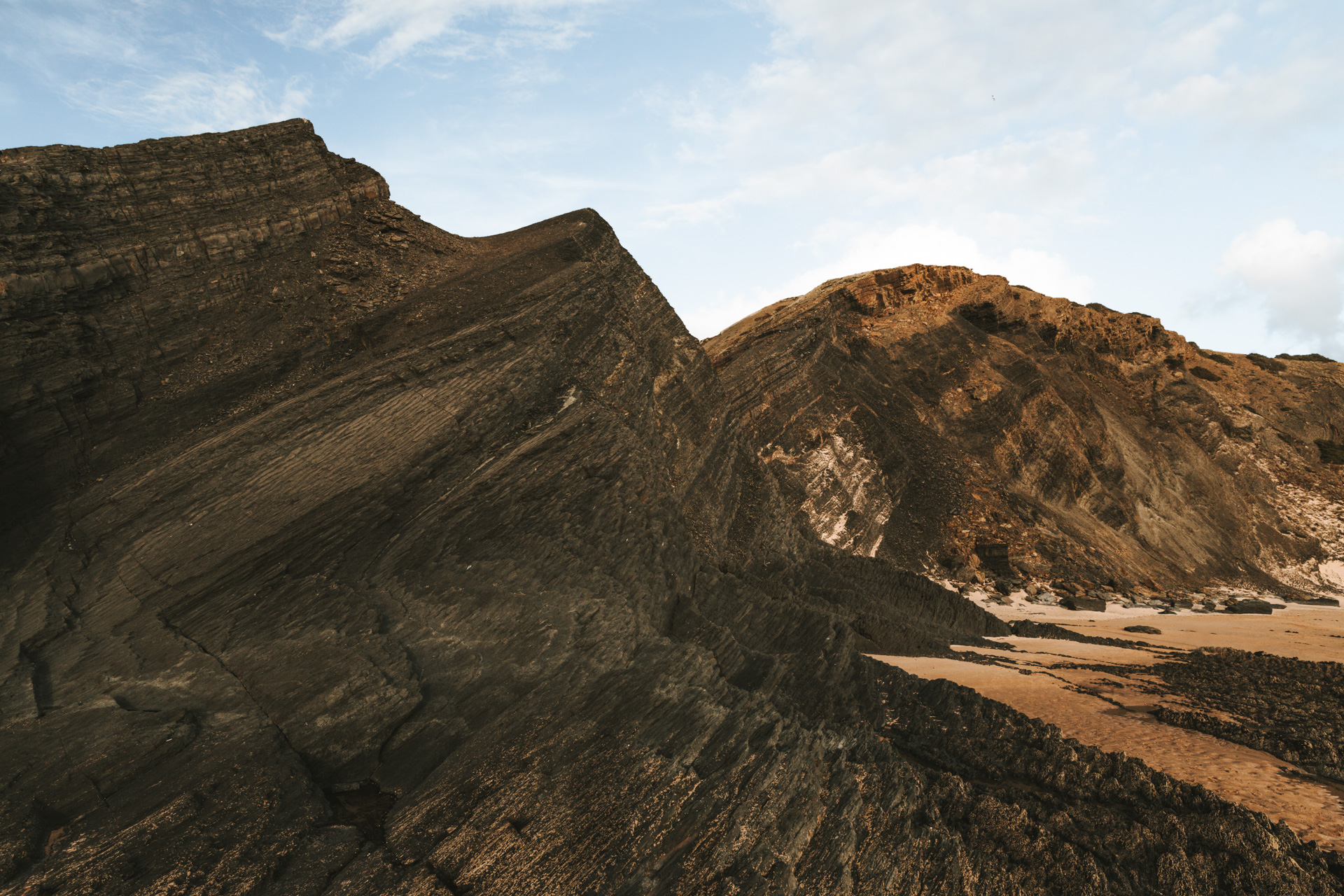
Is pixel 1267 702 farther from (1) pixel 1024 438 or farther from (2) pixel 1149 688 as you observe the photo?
(1) pixel 1024 438

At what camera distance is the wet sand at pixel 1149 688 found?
31.2 ft

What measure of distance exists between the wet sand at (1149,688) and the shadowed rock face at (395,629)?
4.53ft

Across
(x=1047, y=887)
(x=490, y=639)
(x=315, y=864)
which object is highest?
(x=490, y=639)

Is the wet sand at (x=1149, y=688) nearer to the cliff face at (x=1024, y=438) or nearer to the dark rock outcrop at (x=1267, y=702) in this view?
the dark rock outcrop at (x=1267, y=702)

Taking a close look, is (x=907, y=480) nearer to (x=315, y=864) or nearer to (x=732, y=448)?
(x=732, y=448)

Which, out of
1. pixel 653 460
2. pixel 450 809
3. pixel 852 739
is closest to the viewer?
pixel 450 809

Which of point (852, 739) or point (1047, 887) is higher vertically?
point (852, 739)

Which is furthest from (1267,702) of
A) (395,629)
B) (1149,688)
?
(395,629)

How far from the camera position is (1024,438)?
37781mm

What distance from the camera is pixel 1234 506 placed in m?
42.1

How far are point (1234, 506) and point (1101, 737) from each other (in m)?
39.2

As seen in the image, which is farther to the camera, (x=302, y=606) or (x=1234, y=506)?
(x=1234, y=506)

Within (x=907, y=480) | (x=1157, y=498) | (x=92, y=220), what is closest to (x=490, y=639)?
(x=92, y=220)

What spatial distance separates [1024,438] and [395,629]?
116 ft
